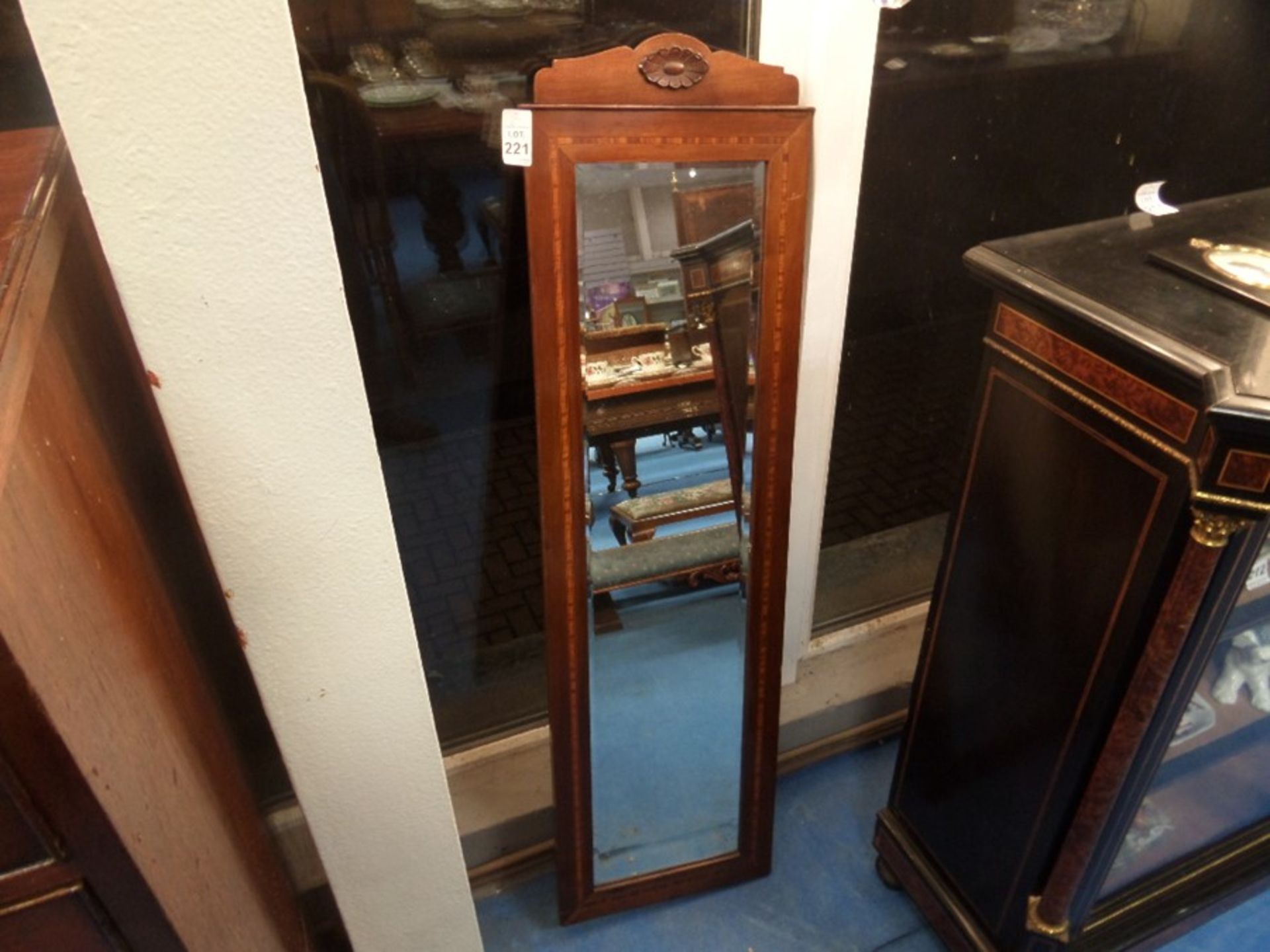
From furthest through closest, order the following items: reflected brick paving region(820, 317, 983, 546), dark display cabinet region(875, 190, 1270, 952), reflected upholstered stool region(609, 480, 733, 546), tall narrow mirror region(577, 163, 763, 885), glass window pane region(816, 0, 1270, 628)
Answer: reflected brick paving region(820, 317, 983, 546), glass window pane region(816, 0, 1270, 628), reflected upholstered stool region(609, 480, 733, 546), tall narrow mirror region(577, 163, 763, 885), dark display cabinet region(875, 190, 1270, 952)

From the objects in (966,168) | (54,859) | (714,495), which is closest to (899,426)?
(966,168)

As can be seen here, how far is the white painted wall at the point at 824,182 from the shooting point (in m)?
1.08

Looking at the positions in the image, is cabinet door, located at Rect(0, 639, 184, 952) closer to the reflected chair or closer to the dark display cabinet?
the reflected chair

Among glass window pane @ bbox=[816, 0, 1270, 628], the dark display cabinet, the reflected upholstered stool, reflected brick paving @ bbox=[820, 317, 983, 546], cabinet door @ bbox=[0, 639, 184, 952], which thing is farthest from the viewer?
reflected brick paving @ bbox=[820, 317, 983, 546]

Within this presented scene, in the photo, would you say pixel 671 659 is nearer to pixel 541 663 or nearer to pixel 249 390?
pixel 541 663

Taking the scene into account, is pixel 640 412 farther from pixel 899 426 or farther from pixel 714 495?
pixel 899 426

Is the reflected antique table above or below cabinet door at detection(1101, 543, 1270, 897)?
above

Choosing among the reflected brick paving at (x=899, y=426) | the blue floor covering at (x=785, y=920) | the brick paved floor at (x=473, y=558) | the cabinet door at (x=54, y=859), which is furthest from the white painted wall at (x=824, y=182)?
the cabinet door at (x=54, y=859)

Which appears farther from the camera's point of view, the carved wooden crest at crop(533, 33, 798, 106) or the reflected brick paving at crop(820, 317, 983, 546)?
the reflected brick paving at crop(820, 317, 983, 546)

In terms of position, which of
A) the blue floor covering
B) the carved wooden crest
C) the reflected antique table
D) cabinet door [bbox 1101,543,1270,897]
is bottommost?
the blue floor covering

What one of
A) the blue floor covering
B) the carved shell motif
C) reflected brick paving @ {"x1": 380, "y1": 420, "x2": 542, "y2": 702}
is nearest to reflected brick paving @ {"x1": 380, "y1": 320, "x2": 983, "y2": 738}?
reflected brick paving @ {"x1": 380, "y1": 420, "x2": 542, "y2": 702}

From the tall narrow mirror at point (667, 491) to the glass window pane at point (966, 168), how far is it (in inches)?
16.0

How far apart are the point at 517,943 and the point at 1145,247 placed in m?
1.38

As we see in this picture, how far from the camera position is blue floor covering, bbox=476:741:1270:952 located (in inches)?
58.6
